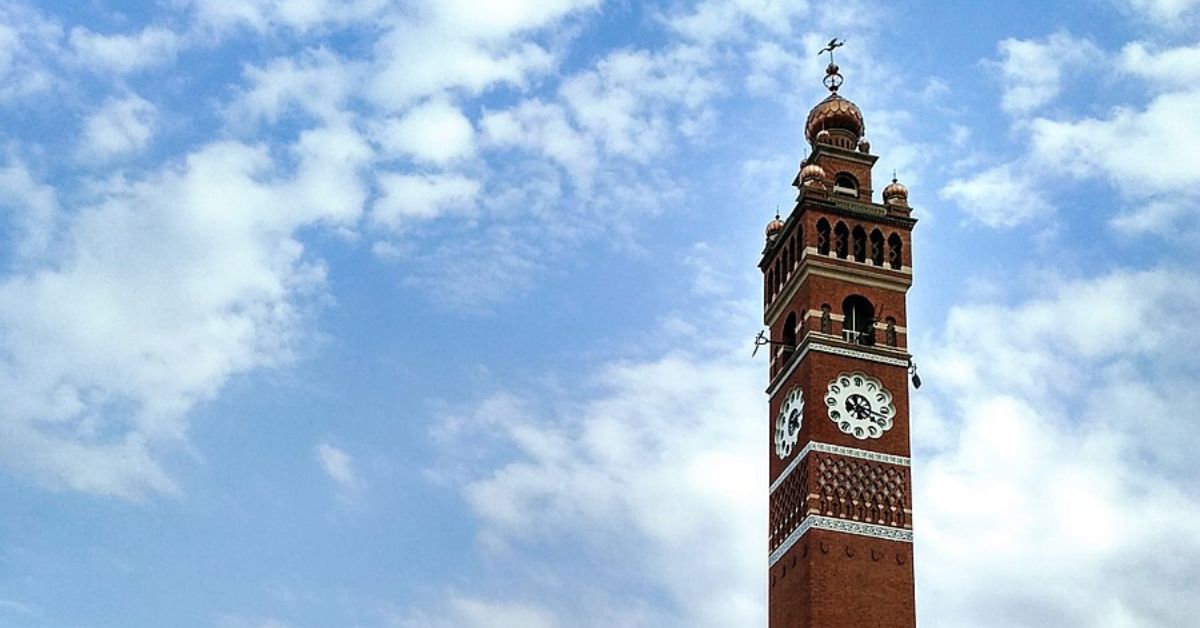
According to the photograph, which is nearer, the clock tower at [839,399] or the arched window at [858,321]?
the clock tower at [839,399]

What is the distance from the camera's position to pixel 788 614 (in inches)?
2221

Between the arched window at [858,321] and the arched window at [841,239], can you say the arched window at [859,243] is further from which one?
the arched window at [858,321]

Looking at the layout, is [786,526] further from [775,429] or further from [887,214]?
[887,214]

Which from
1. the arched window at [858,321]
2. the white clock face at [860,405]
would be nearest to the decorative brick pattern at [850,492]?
the white clock face at [860,405]

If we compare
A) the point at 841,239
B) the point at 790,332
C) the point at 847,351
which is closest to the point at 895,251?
the point at 841,239

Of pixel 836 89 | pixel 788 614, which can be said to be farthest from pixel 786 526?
pixel 836 89

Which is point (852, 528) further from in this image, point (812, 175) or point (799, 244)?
point (812, 175)

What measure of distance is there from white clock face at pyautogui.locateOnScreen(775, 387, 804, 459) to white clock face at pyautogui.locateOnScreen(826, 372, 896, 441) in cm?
137

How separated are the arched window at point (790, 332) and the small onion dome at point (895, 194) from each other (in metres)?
6.20

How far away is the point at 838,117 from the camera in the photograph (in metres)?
66.1

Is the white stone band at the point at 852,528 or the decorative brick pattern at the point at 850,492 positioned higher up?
the decorative brick pattern at the point at 850,492

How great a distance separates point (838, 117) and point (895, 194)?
4.96m

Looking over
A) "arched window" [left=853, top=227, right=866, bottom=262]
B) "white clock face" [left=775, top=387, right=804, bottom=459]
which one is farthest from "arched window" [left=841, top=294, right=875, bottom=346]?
"white clock face" [left=775, top=387, right=804, bottom=459]

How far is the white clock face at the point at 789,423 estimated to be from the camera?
194ft
